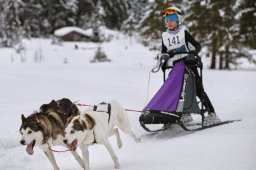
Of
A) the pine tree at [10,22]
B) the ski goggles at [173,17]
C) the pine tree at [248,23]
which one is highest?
the pine tree at [10,22]

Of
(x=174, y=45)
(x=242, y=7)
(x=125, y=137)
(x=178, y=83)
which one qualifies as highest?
(x=242, y=7)

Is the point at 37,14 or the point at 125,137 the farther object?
the point at 37,14

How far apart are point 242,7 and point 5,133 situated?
1730cm

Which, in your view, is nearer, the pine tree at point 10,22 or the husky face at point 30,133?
the husky face at point 30,133

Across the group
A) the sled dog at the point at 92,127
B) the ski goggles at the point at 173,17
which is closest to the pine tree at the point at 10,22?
the ski goggles at the point at 173,17

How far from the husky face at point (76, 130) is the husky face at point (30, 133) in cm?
42

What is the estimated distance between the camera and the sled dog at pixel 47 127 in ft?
15.2

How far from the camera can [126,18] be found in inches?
2474

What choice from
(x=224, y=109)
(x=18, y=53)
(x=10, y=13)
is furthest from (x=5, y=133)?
(x=10, y=13)

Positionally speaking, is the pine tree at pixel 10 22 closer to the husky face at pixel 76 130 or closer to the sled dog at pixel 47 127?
the sled dog at pixel 47 127

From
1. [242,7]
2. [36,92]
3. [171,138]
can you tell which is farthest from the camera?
[242,7]

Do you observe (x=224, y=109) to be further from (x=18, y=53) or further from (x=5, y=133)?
(x=18, y=53)

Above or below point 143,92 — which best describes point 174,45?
above

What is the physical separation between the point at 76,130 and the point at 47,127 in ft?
2.08
